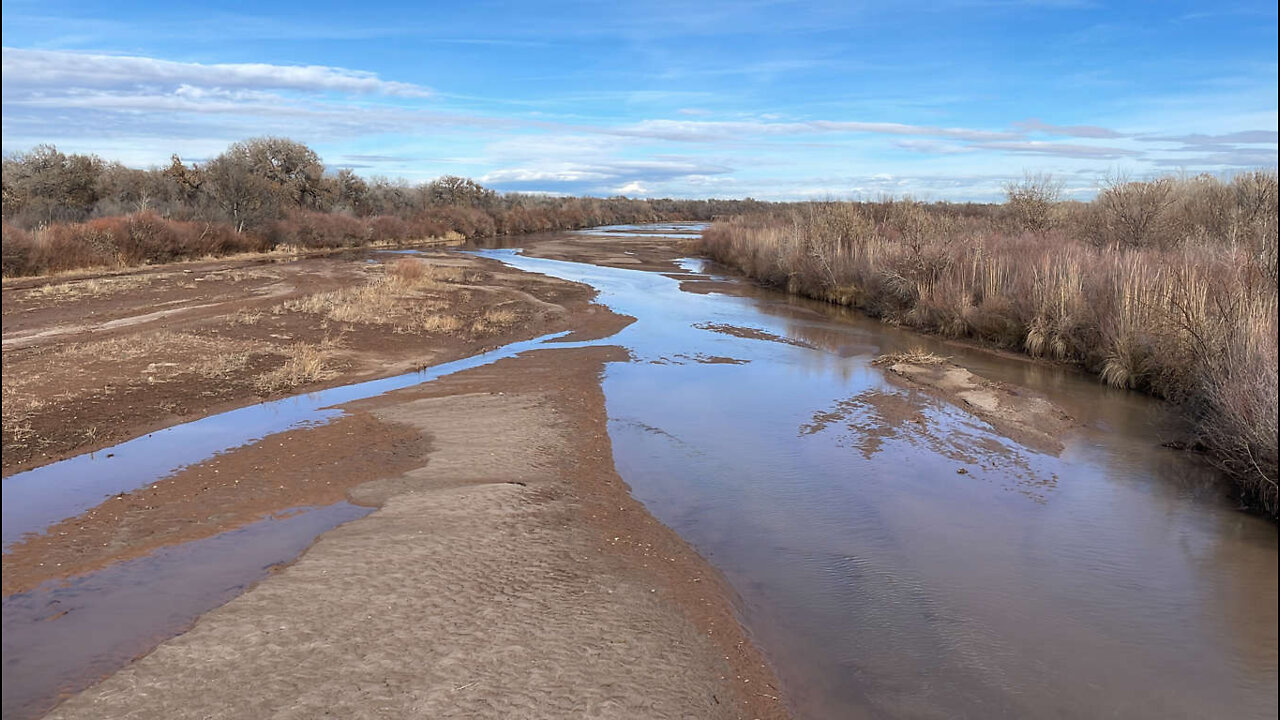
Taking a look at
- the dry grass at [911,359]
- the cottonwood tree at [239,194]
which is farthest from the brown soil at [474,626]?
the cottonwood tree at [239,194]

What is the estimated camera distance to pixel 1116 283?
15.3m

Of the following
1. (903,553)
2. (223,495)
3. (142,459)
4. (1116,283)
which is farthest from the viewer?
(1116,283)

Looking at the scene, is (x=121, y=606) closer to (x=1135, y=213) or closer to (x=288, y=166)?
(x=1135, y=213)

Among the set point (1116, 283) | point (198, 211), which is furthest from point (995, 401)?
point (198, 211)

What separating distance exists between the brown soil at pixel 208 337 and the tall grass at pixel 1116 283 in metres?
9.38

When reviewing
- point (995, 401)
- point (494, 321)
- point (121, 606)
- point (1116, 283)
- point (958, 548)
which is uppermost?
point (1116, 283)

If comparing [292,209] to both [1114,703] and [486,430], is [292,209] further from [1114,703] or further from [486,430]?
[1114,703]

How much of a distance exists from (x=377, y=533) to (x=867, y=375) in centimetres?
1089

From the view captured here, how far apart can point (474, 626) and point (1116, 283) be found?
14861 millimetres

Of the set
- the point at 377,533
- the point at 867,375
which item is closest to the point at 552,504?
the point at 377,533

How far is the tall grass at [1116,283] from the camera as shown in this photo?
371 inches

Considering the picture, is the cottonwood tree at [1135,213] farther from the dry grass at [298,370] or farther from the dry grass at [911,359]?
the dry grass at [298,370]

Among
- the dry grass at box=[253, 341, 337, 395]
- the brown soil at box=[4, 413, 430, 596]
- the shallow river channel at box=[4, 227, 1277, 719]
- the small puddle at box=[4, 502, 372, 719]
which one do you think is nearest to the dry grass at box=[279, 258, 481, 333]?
the dry grass at box=[253, 341, 337, 395]

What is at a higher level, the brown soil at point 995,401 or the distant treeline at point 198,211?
the distant treeline at point 198,211
